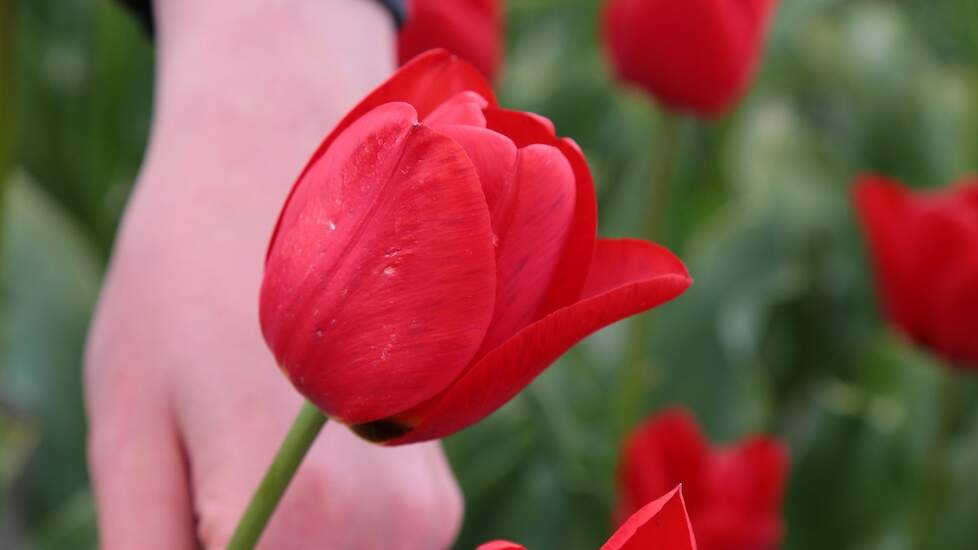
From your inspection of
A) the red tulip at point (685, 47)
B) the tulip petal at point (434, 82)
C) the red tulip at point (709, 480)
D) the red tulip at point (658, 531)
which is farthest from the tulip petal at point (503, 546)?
the red tulip at point (685, 47)

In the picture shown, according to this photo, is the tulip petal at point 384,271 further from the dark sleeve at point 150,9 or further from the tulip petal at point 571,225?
the dark sleeve at point 150,9

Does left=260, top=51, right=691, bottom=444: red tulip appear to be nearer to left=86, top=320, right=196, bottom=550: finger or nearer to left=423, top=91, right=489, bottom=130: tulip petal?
left=423, top=91, right=489, bottom=130: tulip petal

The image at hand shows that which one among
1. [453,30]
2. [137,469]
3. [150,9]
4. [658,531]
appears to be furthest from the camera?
[453,30]

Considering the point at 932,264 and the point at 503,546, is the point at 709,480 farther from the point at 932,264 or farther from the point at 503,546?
the point at 503,546

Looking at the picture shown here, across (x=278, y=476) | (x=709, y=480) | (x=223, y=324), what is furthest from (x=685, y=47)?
(x=278, y=476)

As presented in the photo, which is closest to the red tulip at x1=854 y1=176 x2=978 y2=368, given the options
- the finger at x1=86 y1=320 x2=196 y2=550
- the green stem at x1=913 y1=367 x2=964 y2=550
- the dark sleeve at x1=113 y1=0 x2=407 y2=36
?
the green stem at x1=913 y1=367 x2=964 y2=550

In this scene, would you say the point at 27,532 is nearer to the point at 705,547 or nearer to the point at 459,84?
the point at 705,547

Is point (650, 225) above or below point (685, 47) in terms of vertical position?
below

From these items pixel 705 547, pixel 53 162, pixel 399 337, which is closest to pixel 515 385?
pixel 399 337

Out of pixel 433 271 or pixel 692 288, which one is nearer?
pixel 433 271
